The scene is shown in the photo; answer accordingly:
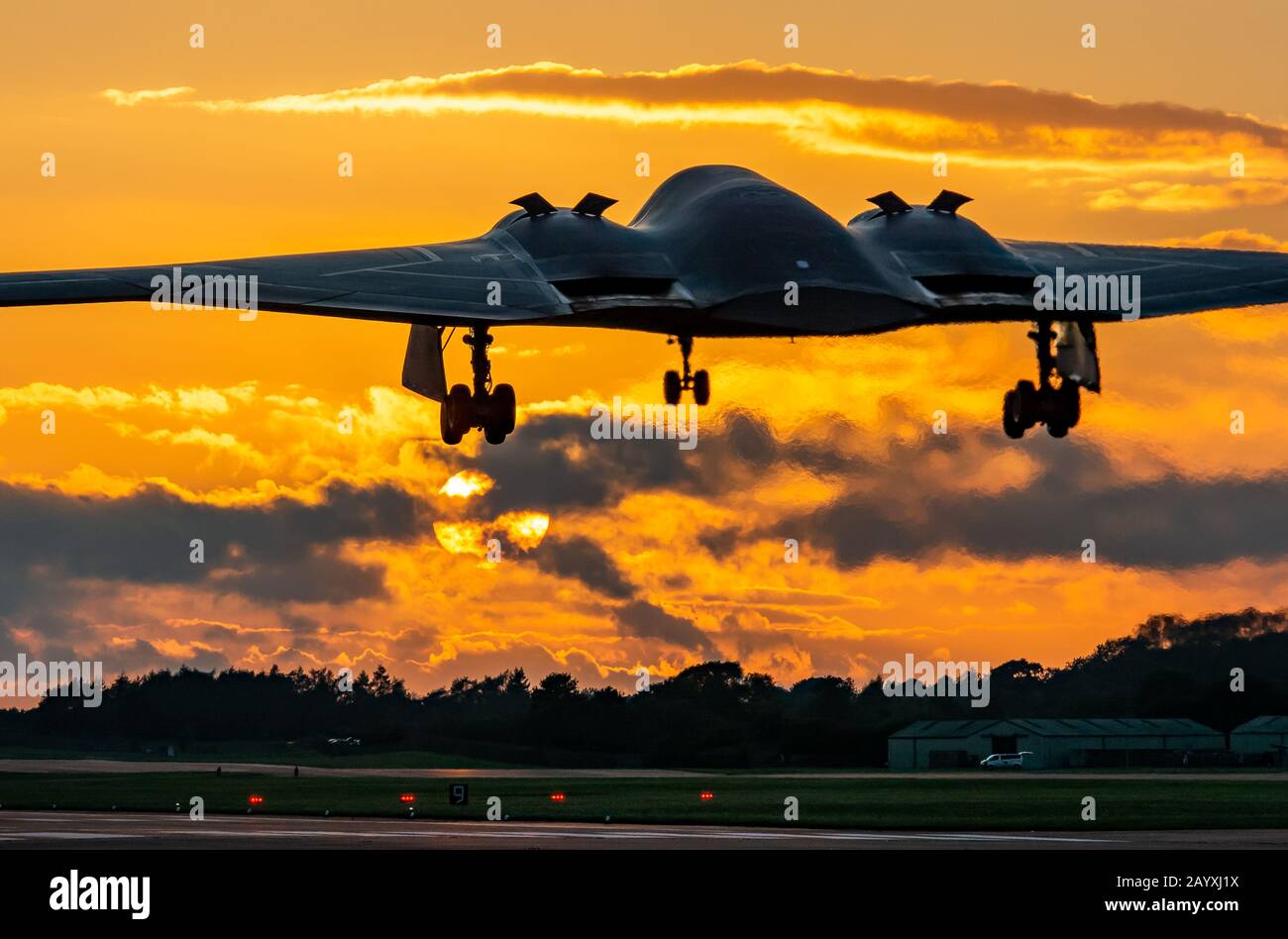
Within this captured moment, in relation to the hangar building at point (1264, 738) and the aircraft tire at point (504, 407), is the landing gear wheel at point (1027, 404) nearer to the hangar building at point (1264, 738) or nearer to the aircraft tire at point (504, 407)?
the aircraft tire at point (504, 407)

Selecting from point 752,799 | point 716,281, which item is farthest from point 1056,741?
point 716,281

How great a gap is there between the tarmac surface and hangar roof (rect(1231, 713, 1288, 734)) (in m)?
5.62

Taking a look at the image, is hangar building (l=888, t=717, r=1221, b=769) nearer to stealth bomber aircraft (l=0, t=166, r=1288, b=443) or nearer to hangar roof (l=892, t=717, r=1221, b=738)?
hangar roof (l=892, t=717, r=1221, b=738)

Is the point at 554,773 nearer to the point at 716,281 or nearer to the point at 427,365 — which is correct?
the point at 427,365

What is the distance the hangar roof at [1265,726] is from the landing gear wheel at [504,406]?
80.7 m

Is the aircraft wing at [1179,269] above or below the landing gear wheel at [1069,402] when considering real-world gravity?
above

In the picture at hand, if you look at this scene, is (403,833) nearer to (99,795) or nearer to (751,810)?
(751,810)

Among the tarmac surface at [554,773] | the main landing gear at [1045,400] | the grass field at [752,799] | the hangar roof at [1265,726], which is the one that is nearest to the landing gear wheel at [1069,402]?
the main landing gear at [1045,400]

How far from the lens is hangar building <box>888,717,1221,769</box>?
371ft

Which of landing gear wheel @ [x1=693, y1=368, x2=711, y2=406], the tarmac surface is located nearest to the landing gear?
landing gear wheel @ [x1=693, y1=368, x2=711, y2=406]

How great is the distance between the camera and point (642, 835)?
60188 mm

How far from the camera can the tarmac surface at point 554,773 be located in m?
101
